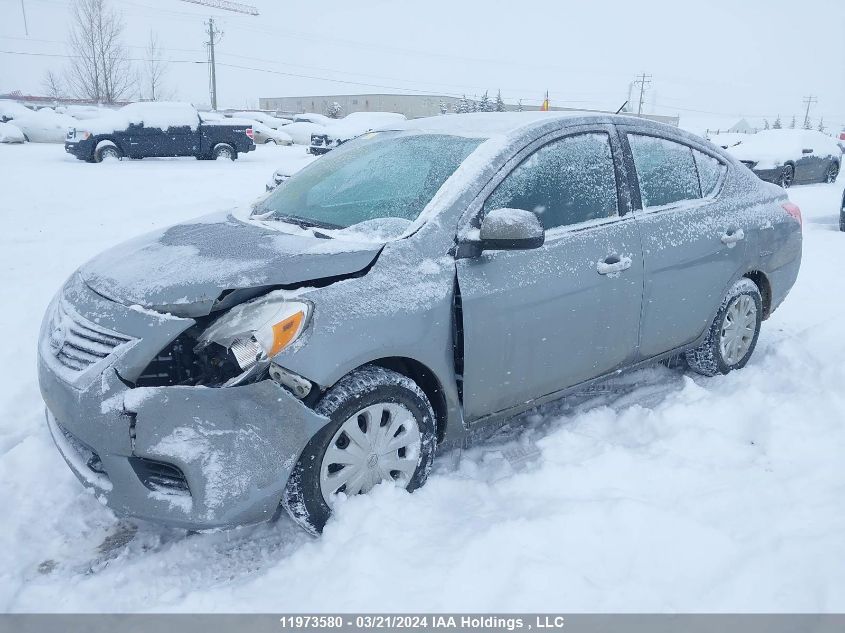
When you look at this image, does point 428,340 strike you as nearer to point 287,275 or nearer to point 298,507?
point 287,275

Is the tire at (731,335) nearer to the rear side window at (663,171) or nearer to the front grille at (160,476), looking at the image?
the rear side window at (663,171)

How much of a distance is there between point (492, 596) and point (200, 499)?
109 cm

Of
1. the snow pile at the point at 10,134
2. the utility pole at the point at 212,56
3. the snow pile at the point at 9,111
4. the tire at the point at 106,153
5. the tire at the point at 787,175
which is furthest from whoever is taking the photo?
the utility pole at the point at 212,56

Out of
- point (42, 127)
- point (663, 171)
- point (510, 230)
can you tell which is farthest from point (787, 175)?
point (42, 127)

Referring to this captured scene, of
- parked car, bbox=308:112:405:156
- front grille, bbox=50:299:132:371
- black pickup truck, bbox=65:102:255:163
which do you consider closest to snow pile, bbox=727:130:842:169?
parked car, bbox=308:112:405:156

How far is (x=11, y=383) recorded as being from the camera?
3975mm

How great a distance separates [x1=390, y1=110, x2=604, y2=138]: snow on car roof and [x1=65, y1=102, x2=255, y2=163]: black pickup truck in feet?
52.4

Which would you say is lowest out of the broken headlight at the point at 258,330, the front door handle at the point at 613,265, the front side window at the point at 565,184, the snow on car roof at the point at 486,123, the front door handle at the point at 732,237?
the broken headlight at the point at 258,330

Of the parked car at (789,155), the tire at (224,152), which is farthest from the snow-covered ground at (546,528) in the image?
the tire at (224,152)

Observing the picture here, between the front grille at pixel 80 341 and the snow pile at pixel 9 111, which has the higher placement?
the snow pile at pixel 9 111

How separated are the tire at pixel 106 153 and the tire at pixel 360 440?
56.6 feet

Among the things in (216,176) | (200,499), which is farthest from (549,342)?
(216,176)

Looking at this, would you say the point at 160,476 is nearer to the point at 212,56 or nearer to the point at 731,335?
the point at 731,335

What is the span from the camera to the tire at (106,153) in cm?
1708
